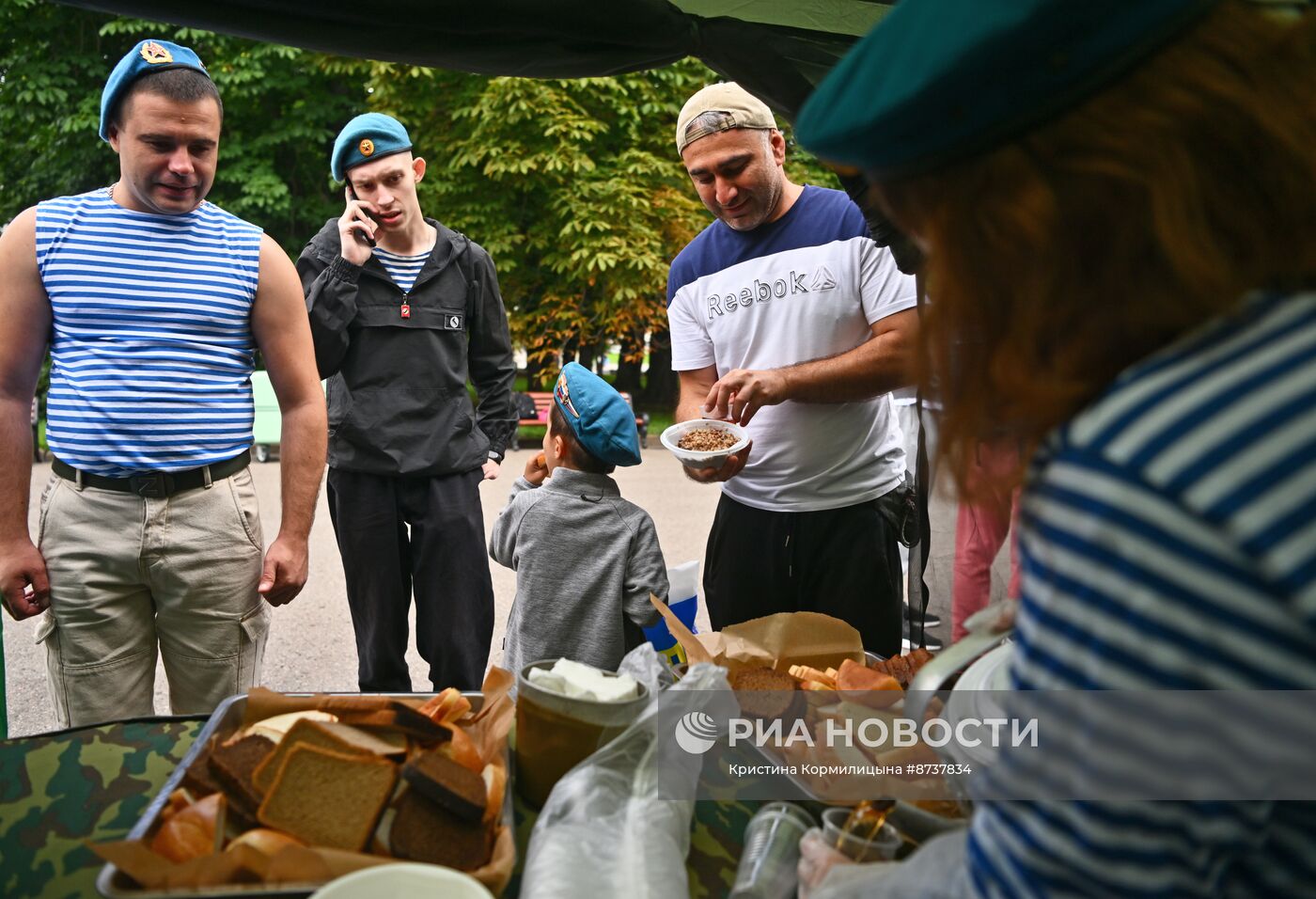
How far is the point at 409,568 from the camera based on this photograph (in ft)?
9.83

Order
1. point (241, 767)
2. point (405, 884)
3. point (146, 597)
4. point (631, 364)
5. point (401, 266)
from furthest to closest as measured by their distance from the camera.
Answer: point (631, 364)
point (401, 266)
point (146, 597)
point (241, 767)
point (405, 884)

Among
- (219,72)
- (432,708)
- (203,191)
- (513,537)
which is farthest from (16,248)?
(219,72)

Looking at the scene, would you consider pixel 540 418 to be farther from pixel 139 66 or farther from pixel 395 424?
pixel 139 66

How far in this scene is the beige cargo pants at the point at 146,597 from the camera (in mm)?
A: 2062

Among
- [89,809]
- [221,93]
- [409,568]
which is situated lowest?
[409,568]

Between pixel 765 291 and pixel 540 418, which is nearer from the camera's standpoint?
pixel 765 291

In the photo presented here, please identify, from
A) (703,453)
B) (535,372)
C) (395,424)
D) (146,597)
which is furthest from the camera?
(535,372)

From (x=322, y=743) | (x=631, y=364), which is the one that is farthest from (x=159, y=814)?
(x=631, y=364)

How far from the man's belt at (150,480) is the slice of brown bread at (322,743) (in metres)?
1.26

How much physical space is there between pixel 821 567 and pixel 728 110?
1.24 meters

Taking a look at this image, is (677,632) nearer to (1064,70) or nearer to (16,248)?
(1064,70)

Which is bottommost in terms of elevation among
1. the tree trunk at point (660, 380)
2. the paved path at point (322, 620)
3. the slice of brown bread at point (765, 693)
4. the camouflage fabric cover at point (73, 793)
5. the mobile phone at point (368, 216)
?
the tree trunk at point (660, 380)

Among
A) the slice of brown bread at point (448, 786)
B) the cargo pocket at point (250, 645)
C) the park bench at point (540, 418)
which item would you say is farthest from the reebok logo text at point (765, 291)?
the park bench at point (540, 418)

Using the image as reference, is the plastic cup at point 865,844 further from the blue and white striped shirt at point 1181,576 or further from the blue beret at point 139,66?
the blue beret at point 139,66
